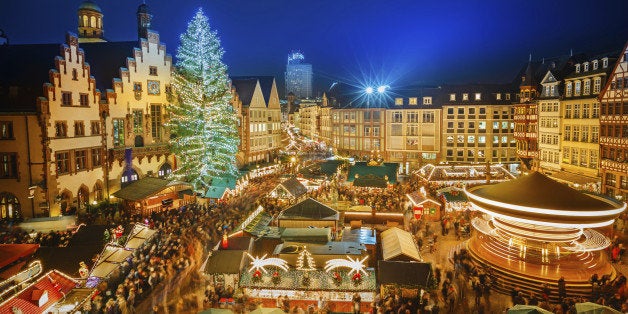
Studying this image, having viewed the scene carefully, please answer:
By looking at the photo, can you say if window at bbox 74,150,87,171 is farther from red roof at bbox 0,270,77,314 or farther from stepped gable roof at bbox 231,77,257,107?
stepped gable roof at bbox 231,77,257,107

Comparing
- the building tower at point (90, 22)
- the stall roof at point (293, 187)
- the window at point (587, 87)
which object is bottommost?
the stall roof at point (293, 187)

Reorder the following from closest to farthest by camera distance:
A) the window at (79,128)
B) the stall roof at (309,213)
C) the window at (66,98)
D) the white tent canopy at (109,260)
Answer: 1. the white tent canopy at (109,260)
2. the stall roof at (309,213)
3. the window at (66,98)
4. the window at (79,128)

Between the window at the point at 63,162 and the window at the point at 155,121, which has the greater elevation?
the window at the point at 155,121

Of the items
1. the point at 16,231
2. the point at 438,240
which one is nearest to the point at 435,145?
the point at 438,240

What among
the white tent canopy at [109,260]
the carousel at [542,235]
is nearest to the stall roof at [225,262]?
the white tent canopy at [109,260]

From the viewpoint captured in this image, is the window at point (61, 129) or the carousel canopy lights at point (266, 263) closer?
the carousel canopy lights at point (266, 263)

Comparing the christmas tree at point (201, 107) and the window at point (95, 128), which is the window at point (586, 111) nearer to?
the christmas tree at point (201, 107)

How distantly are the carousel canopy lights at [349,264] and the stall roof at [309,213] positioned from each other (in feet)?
25.7

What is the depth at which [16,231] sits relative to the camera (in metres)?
24.3

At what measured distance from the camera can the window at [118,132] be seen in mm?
35250

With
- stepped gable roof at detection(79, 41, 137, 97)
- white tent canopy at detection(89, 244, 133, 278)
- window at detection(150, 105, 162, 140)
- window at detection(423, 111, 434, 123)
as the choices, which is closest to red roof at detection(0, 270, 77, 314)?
white tent canopy at detection(89, 244, 133, 278)

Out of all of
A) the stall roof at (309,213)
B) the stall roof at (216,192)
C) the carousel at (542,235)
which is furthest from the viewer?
the stall roof at (216,192)

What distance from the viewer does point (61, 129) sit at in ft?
99.1

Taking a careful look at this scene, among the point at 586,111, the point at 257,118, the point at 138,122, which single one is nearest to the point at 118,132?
the point at 138,122
